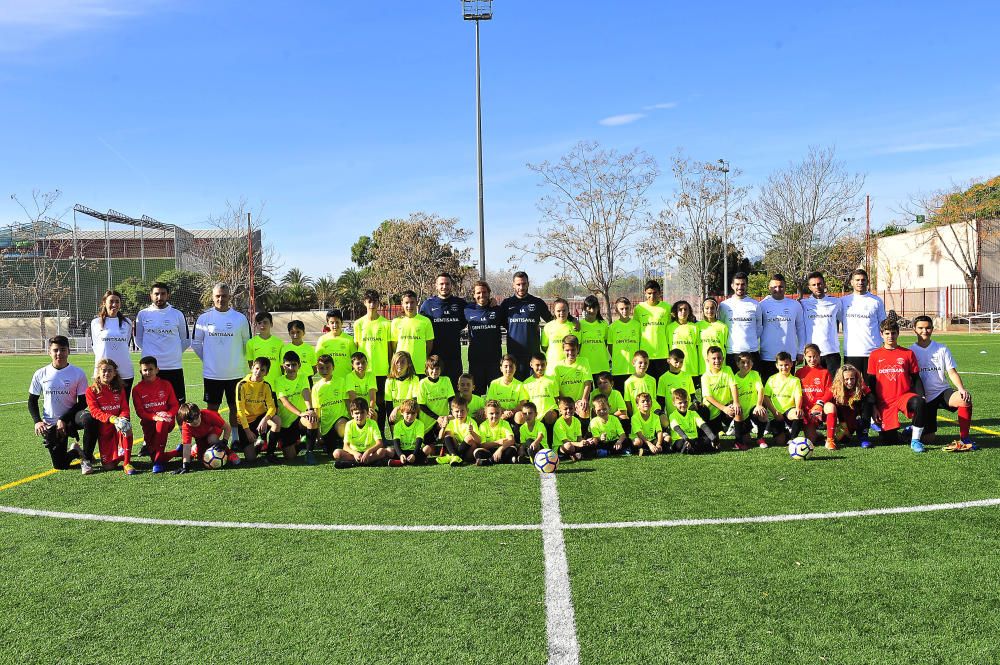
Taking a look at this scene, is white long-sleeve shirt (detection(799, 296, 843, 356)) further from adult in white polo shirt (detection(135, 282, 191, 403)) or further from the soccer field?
adult in white polo shirt (detection(135, 282, 191, 403))

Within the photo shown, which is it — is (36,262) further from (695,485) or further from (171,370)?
(695,485)

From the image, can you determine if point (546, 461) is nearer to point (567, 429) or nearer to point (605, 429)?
point (567, 429)

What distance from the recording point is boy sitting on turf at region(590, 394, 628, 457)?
279 inches

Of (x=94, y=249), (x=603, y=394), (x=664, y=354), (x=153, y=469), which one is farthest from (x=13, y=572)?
(x=94, y=249)

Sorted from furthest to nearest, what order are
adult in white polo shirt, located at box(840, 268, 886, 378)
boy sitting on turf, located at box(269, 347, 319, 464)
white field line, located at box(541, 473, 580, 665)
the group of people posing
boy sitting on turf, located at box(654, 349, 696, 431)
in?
adult in white polo shirt, located at box(840, 268, 886, 378)
boy sitting on turf, located at box(654, 349, 696, 431)
boy sitting on turf, located at box(269, 347, 319, 464)
the group of people posing
white field line, located at box(541, 473, 580, 665)

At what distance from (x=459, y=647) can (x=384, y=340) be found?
5.00 metres

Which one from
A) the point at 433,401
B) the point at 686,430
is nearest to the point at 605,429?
the point at 686,430

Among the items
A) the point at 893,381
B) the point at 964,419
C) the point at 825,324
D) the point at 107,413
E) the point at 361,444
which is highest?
the point at 825,324

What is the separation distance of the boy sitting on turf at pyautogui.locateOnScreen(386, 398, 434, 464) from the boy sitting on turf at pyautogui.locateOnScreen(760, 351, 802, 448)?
3.33 metres

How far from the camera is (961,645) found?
9.94ft

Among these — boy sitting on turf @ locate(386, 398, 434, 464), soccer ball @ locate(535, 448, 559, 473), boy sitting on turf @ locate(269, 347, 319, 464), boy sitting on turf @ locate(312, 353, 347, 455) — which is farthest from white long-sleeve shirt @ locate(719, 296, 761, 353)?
boy sitting on turf @ locate(269, 347, 319, 464)

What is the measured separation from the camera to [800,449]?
6504 mm

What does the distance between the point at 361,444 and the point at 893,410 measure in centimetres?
510

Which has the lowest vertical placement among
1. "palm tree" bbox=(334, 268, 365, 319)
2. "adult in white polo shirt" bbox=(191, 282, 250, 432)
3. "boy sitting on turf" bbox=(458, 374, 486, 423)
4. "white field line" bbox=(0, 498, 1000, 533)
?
"white field line" bbox=(0, 498, 1000, 533)
